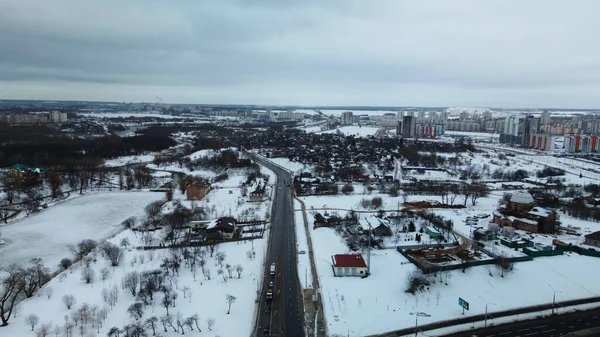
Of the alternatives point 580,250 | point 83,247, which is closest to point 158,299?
point 83,247

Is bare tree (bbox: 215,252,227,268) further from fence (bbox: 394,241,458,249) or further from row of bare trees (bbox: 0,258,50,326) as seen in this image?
fence (bbox: 394,241,458,249)

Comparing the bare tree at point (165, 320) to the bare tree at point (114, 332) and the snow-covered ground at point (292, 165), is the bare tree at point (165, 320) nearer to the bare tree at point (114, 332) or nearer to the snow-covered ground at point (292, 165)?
the bare tree at point (114, 332)

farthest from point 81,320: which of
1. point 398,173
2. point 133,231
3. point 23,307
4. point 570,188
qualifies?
point 570,188

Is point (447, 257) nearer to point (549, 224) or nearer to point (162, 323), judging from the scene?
point (549, 224)

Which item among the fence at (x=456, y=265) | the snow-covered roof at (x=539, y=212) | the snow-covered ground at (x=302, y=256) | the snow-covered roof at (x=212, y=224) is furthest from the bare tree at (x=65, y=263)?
the snow-covered roof at (x=539, y=212)

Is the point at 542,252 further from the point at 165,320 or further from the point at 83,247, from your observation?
the point at 83,247

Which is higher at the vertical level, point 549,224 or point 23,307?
point 549,224

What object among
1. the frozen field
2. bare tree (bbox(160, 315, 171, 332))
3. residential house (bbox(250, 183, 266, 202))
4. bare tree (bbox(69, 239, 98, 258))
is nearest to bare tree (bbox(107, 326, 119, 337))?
bare tree (bbox(160, 315, 171, 332))
